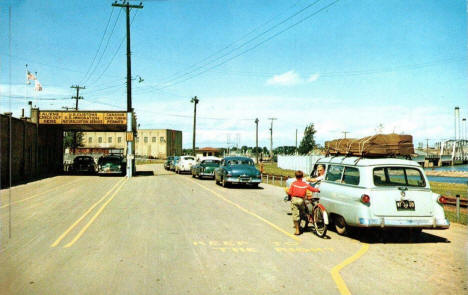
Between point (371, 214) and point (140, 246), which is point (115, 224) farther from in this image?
point (371, 214)

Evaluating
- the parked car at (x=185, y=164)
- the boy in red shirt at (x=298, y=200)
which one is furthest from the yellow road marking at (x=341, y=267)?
the parked car at (x=185, y=164)

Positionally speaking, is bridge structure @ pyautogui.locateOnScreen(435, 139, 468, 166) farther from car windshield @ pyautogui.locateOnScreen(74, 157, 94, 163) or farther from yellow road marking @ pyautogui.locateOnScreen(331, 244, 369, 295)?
yellow road marking @ pyautogui.locateOnScreen(331, 244, 369, 295)

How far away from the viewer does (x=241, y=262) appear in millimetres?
6926

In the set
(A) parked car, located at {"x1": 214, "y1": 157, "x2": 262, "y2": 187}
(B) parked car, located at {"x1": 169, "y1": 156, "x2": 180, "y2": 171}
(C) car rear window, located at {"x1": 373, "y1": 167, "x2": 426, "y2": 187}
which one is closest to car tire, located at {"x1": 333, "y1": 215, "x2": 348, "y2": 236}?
(C) car rear window, located at {"x1": 373, "y1": 167, "x2": 426, "y2": 187}

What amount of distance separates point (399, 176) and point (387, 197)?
0.96m

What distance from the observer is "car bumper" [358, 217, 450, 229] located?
Result: 8.47 meters

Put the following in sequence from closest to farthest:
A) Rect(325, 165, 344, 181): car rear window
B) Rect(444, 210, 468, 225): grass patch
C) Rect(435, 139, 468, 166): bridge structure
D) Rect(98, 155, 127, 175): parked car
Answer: Rect(325, 165, 344, 181): car rear window, Rect(444, 210, 468, 225): grass patch, Rect(98, 155, 127, 175): parked car, Rect(435, 139, 468, 166): bridge structure

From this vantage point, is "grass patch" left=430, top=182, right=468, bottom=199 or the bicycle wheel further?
"grass patch" left=430, top=182, right=468, bottom=199

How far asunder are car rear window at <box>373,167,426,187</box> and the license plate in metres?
0.56

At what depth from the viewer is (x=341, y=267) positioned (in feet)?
22.0

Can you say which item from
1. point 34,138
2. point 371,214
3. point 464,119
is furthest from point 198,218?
A: point 464,119

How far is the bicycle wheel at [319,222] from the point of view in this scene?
9320mm

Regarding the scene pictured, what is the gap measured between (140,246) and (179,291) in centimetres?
294

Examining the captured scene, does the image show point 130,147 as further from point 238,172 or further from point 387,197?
point 387,197
